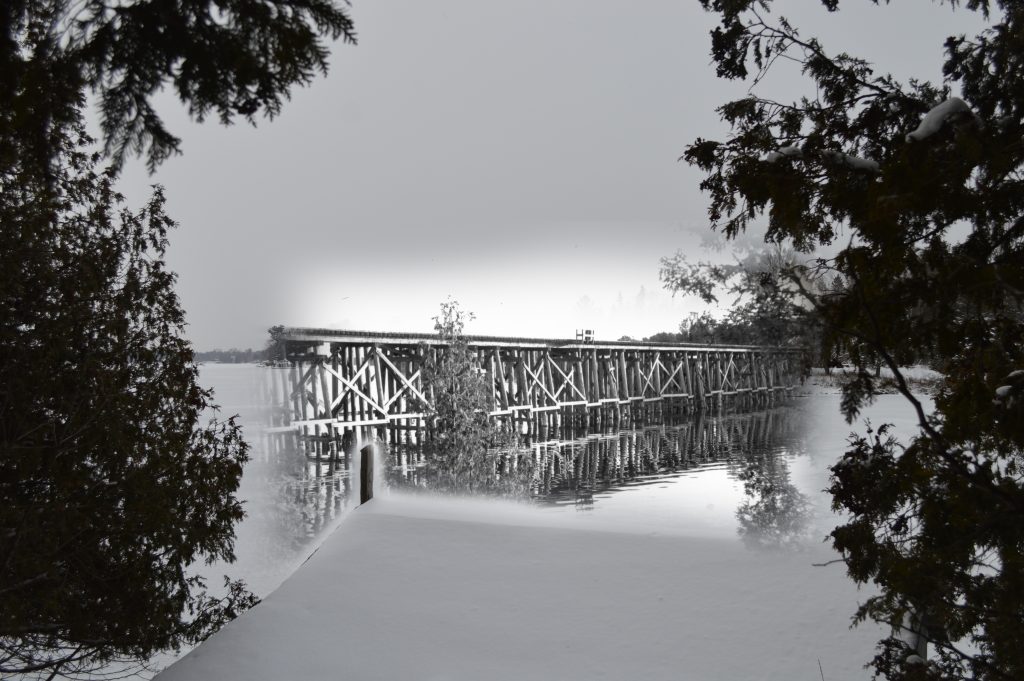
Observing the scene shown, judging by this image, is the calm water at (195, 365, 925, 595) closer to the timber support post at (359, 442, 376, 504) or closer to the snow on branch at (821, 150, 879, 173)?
the timber support post at (359, 442, 376, 504)

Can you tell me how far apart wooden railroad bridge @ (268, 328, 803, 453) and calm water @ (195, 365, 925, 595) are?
928mm

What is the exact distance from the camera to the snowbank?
4914 millimetres

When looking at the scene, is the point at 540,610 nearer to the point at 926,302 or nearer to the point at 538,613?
the point at 538,613

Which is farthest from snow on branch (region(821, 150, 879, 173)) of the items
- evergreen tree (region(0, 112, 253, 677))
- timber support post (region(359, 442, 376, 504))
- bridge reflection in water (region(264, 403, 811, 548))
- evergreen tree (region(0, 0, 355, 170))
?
timber support post (region(359, 442, 376, 504))

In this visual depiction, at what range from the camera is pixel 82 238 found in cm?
573

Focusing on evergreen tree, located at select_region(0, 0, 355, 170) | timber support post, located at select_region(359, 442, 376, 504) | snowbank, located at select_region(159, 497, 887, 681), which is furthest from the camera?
timber support post, located at select_region(359, 442, 376, 504)

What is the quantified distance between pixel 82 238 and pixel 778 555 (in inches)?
251

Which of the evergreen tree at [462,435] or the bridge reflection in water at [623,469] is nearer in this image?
the bridge reflection in water at [623,469]

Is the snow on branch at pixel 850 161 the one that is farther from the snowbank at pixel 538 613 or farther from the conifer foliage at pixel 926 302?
the snowbank at pixel 538 613

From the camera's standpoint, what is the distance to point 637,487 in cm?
1370

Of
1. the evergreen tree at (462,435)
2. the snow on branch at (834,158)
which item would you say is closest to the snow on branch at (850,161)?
the snow on branch at (834,158)

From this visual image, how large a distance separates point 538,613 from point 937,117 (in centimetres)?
452

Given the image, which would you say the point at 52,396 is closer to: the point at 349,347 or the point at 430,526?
the point at 430,526

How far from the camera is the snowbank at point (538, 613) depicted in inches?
193
